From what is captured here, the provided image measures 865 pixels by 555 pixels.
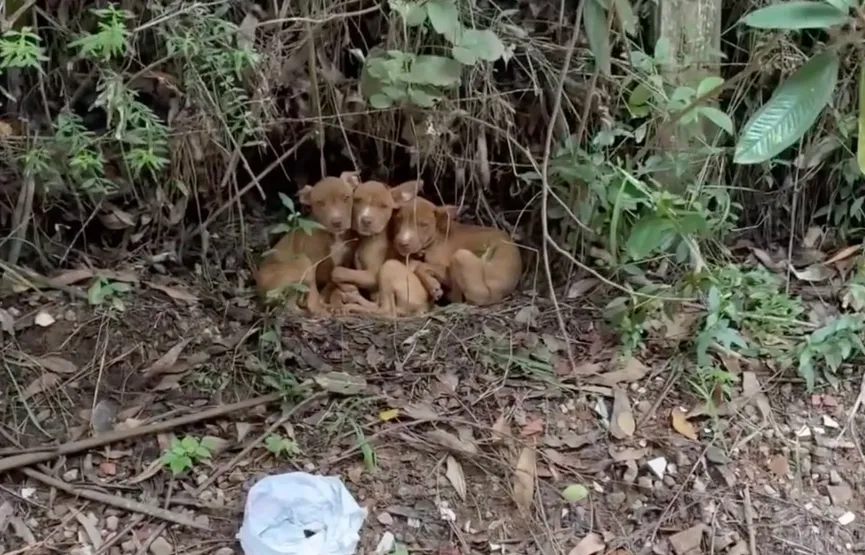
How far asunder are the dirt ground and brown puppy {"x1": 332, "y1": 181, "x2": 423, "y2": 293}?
16.1 inches

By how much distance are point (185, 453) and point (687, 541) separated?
1.30 m

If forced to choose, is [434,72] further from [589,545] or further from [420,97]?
[589,545]

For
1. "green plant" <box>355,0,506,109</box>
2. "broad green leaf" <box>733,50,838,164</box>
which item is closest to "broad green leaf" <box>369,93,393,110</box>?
"green plant" <box>355,0,506,109</box>

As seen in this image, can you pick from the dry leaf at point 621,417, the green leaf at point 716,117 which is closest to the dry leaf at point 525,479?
the dry leaf at point 621,417

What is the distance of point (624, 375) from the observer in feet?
9.84

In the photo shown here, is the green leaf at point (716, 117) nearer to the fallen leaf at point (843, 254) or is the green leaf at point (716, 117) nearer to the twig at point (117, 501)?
the fallen leaf at point (843, 254)

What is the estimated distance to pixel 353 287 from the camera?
3.58m

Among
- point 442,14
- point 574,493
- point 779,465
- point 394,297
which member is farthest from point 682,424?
point 442,14

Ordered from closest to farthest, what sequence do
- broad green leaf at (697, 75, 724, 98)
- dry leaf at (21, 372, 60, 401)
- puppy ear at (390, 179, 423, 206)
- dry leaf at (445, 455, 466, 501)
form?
dry leaf at (445, 455, 466, 501) → dry leaf at (21, 372, 60, 401) → broad green leaf at (697, 75, 724, 98) → puppy ear at (390, 179, 423, 206)

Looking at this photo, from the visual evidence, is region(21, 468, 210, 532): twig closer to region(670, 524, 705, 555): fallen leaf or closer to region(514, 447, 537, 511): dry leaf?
region(514, 447, 537, 511): dry leaf

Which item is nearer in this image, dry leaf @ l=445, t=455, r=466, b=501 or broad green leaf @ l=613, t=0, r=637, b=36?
dry leaf @ l=445, t=455, r=466, b=501

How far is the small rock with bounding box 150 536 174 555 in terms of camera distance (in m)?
2.55

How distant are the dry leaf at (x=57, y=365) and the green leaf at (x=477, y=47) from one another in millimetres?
1385

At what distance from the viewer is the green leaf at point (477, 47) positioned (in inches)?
114
